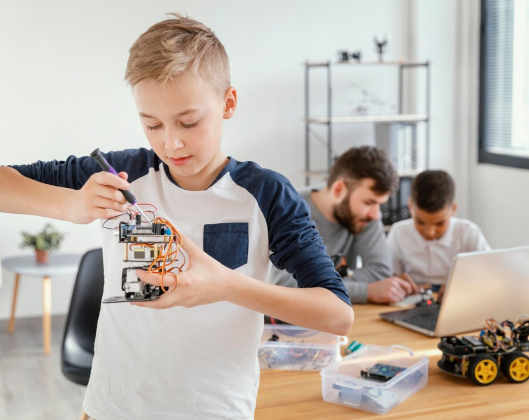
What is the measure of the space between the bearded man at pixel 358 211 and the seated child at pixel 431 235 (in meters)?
0.19

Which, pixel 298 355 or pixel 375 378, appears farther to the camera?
pixel 298 355

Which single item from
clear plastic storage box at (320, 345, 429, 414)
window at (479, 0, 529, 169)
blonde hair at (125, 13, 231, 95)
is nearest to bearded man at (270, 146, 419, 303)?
clear plastic storage box at (320, 345, 429, 414)

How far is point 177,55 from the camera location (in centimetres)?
105

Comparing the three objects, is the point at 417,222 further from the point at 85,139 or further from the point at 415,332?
the point at 85,139

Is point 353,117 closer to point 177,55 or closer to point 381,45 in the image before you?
point 381,45

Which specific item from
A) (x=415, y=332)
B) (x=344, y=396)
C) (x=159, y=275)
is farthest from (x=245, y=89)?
(x=159, y=275)

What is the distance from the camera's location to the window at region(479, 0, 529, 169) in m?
4.66

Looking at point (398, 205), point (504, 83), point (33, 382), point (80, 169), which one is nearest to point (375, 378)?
point (80, 169)

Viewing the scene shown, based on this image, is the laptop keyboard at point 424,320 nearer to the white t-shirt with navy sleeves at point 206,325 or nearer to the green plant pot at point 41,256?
the white t-shirt with navy sleeves at point 206,325

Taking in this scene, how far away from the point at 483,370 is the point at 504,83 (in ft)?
12.0

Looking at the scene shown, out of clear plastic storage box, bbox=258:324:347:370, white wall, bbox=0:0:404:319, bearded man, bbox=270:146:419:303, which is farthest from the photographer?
white wall, bbox=0:0:404:319

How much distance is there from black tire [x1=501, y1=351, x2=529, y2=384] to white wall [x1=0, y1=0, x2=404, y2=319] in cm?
341

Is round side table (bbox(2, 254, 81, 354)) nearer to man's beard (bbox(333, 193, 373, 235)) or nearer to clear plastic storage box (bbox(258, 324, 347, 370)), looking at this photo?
man's beard (bbox(333, 193, 373, 235))

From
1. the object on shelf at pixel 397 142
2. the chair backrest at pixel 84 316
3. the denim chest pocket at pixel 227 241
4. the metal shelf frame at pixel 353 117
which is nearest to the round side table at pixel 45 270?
the chair backrest at pixel 84 316
